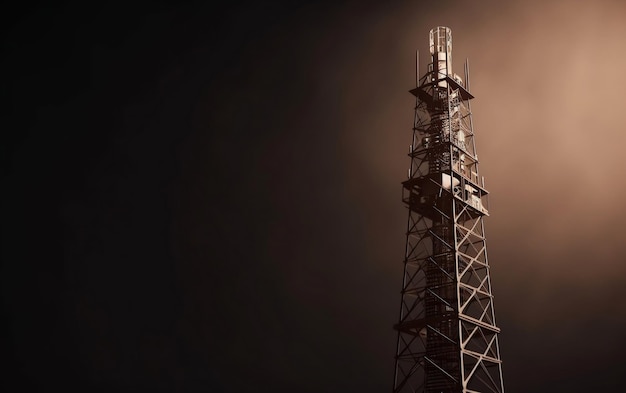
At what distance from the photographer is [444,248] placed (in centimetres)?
5459

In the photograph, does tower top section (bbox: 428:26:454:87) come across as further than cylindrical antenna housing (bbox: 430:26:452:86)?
No

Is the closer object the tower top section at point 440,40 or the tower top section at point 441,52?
the tower top section at point 441,52

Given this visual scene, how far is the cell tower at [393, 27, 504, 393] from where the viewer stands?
50688 mm

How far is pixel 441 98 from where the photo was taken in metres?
59.7

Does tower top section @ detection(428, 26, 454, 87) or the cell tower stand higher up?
tower top section @ detection(428, 26, 454, 87)

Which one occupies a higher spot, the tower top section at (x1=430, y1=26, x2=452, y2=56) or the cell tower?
the tower top section at (x1=430, y1=26, x2=452, y2=56)

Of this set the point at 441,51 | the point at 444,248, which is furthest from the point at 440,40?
the point at 444,248

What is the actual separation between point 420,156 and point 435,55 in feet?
29.8

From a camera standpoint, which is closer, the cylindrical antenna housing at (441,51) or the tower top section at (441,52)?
the tower top section at (441,52)

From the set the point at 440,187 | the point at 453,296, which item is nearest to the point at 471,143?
the point at 440,187

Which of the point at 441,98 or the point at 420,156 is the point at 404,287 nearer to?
the point at 420,156

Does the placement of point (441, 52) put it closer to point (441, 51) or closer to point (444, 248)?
point (441, 51)

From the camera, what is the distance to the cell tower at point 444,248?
50688mm

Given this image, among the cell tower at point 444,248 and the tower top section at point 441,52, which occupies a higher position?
the tower top section at point 441,52
